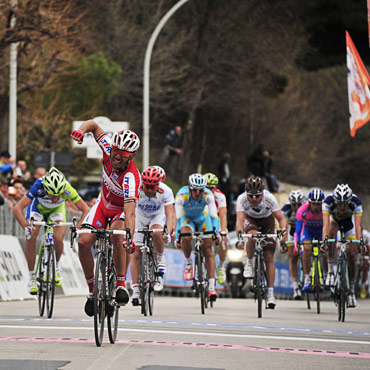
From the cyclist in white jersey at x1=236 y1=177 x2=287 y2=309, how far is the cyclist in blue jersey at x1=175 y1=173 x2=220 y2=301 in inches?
29.2

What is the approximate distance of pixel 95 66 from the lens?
39500mm

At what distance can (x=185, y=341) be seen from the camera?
13.3 metres

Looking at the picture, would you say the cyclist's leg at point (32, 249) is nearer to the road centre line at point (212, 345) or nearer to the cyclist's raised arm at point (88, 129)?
the cyclist's raised arm at point (88, 129)

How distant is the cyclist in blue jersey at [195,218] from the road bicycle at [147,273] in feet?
4.77

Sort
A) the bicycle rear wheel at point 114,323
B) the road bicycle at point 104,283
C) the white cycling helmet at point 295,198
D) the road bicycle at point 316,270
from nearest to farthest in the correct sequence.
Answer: the road bicycle at point 104,283 → the bicycle rear wheel at point 114,323 → the road bicycle at point 316,270 → the white cycling helmet at point 295,198

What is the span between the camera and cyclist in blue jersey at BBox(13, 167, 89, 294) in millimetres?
17203

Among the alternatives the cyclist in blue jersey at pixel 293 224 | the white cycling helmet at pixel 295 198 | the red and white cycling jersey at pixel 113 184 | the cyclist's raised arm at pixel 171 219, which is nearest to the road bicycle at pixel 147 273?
the cyclist's raised arm at pixel 171 219

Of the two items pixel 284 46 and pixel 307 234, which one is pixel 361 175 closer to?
pixel 284 46

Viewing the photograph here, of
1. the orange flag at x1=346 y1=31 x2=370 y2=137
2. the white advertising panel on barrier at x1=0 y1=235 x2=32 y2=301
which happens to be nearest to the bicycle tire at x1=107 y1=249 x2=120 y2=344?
the white advertising panel on barrier at x1=0 y1=235 x2=32 y2=301

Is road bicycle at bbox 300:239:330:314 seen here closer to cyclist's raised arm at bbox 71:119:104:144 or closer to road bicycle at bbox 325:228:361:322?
road bicycle at bbox 325:228:361:322

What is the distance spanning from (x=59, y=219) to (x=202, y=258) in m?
2.69

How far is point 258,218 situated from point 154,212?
1770 millimetres

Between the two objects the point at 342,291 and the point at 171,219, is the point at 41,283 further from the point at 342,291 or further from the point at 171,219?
the point at 342,291

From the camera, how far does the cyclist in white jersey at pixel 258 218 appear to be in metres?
18.5
